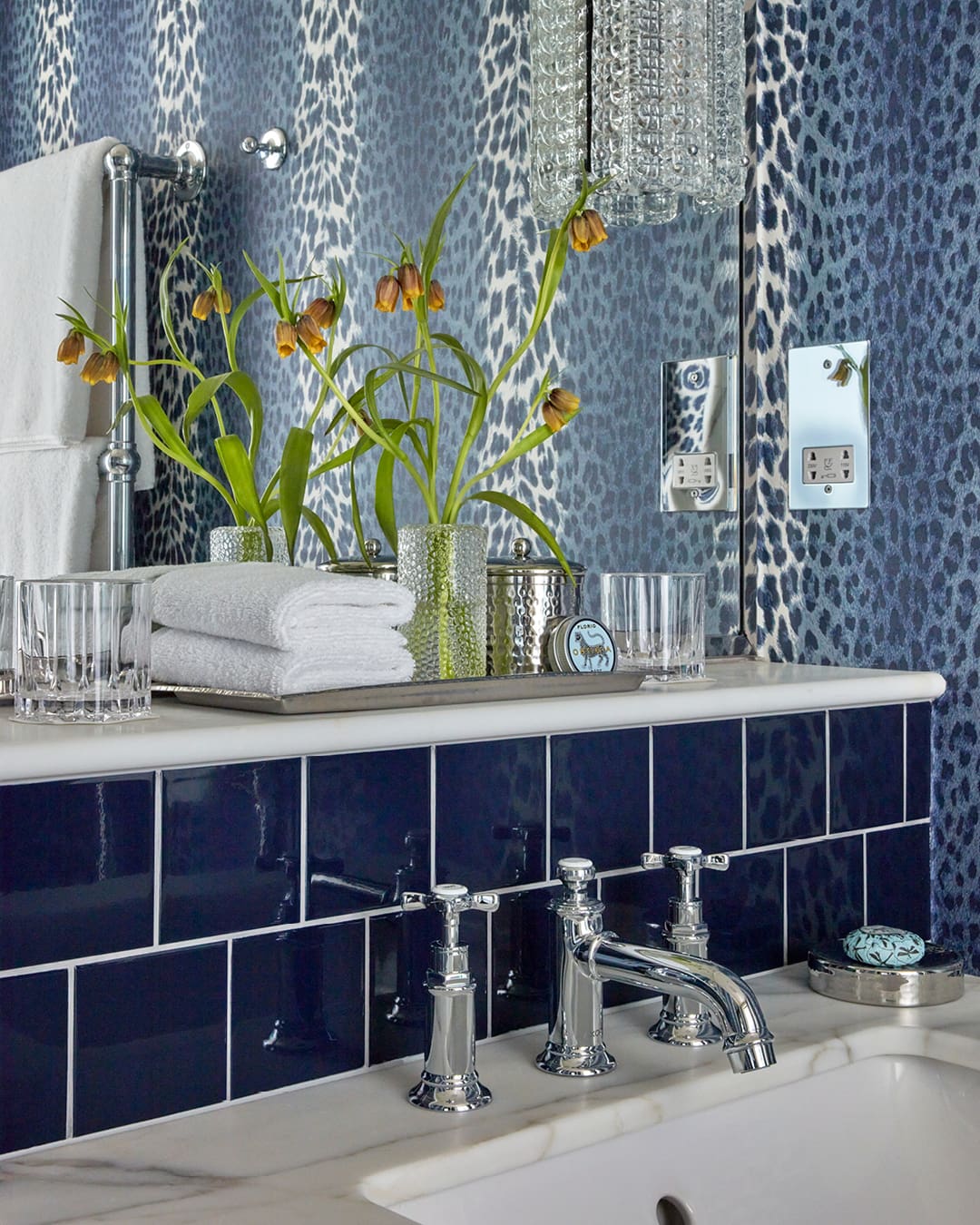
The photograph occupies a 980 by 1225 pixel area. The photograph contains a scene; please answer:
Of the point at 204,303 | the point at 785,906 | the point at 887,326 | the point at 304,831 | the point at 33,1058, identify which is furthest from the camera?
the point at 887,326

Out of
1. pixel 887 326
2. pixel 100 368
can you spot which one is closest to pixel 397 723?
pixel 100 368

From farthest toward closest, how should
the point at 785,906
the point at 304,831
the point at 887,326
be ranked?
the point at 887,326
the point at 785,906
the point at 304,831

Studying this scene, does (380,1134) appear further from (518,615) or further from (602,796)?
(518,615)

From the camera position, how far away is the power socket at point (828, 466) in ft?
4.80

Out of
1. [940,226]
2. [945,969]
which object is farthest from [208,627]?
[940,226]

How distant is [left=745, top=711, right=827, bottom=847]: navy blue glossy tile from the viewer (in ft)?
4.17

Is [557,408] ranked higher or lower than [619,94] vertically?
lower

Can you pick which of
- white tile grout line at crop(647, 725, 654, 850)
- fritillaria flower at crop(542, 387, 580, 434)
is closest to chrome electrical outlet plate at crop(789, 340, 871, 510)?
fritillaria flower at crop(542, 387, 580, 434)

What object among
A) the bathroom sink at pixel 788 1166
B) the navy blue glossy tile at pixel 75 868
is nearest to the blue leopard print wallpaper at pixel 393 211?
the navy blue glossy tile at pixel 75 868

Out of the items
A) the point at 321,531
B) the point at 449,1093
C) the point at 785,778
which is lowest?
the point at 449,1093

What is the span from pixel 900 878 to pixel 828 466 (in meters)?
0.42

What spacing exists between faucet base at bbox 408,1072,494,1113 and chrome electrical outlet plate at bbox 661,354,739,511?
73cm

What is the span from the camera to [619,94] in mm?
1450

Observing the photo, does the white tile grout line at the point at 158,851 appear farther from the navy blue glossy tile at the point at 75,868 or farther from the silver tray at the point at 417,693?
the silver tray at the point at 417,693
